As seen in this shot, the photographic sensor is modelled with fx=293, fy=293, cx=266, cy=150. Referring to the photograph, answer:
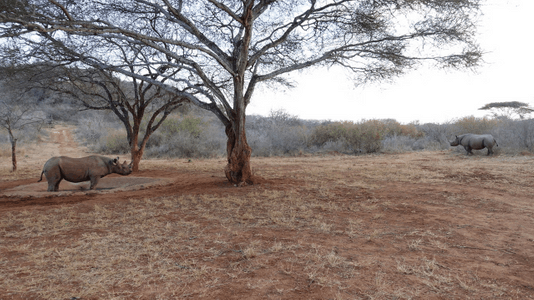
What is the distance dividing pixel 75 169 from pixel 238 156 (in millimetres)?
4048

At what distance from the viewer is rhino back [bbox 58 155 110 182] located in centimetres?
718

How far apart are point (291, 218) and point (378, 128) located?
16538 millimetres

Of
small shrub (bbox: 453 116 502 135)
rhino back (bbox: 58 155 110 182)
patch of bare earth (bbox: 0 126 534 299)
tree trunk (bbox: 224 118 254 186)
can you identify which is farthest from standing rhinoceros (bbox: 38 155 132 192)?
small shrub (bbox: 453 116 502 135)

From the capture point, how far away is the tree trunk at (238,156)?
7391mm

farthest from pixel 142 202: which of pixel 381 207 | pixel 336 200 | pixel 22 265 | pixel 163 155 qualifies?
pixel 163 155

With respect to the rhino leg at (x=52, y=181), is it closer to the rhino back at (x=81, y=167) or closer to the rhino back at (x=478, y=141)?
the rhino back at (x=81, y=167)

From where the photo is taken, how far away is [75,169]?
7.27m

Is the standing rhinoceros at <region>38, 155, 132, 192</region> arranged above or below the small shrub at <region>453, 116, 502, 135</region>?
below

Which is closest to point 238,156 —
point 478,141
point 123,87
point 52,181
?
point 52,181

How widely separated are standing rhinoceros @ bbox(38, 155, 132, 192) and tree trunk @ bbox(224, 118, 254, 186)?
3.22 meters

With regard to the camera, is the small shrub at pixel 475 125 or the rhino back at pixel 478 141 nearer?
the rhino back at pixel 478 141

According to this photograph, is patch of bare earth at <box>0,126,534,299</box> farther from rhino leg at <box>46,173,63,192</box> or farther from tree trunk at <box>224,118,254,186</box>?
tree trunk at <box>224,118,254,186</box>

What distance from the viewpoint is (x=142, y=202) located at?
19.6ft

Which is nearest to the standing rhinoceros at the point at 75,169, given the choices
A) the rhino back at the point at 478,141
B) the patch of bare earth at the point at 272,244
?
the patch of bare earth at the point at 272,244
